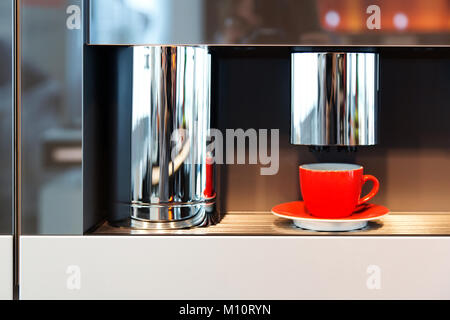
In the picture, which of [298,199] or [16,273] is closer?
[16,273]

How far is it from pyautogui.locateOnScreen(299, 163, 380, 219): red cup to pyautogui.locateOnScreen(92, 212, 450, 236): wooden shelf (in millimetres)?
33

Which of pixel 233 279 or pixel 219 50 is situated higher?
pixel 219 50

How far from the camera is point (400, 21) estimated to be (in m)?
0.63

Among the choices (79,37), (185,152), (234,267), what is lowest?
(234,267)

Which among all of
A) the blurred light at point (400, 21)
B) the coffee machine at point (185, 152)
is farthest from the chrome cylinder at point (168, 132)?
the blurred light at point (400, 21)

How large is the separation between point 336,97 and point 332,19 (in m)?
0.09

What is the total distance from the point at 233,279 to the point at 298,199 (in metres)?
0.20

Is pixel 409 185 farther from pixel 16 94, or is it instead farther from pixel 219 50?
pixel 16 94

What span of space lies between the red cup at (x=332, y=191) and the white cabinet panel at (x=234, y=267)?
2.6 inches

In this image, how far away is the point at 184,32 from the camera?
0.63 m

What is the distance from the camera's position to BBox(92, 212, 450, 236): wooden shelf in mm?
645

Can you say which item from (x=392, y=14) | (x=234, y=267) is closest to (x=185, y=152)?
(x=234, y=267)

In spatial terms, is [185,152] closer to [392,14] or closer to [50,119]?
[50,119]

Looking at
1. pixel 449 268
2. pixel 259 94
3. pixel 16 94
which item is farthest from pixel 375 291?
pixel 16 94
